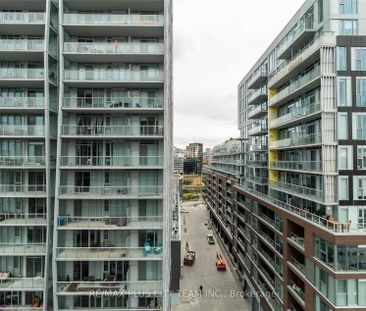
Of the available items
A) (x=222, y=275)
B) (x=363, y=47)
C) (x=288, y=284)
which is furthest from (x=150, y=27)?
(x=222, y=275)

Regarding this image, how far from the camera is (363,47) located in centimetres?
2170

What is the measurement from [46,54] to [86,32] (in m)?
3.66

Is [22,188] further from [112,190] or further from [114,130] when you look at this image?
[114,130]

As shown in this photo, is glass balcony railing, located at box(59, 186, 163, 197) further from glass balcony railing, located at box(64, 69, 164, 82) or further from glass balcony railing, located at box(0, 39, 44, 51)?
glass balcony railing, located at box(0, 39, 44, 51)

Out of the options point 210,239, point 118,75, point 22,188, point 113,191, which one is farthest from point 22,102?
point 210,239

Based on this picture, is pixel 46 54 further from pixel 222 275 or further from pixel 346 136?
pixel 222 275

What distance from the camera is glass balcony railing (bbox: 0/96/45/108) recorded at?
2230cm

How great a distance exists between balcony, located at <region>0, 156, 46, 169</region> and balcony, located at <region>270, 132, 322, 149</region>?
21165mm

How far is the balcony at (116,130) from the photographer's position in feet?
74.4

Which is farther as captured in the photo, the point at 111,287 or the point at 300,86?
the point at 300,86

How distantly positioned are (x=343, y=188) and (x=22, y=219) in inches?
965

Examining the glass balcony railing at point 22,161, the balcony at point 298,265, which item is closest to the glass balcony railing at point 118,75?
the glass balcony railing at point 22,161

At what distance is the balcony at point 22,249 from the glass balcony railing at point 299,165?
21869 mm

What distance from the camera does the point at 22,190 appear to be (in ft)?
75.3
